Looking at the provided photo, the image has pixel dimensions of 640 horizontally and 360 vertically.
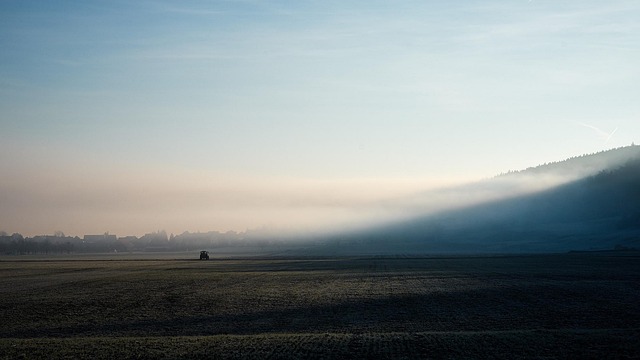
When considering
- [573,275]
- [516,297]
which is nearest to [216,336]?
[516,297]

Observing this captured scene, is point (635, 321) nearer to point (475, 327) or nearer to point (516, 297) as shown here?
point (475, 327)

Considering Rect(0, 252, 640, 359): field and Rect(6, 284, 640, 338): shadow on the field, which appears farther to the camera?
Rect(6, 284, 640, 338): shadow on the field

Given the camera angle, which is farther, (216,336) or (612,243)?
(612,243)

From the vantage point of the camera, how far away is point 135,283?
67000 millimetres

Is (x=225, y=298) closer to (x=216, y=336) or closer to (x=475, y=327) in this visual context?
(x=216, y=336)

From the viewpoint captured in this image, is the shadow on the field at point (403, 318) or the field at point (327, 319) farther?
the shadow on the field at point (403, 318)

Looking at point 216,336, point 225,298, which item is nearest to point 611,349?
point 216,336

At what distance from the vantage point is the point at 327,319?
37469mm

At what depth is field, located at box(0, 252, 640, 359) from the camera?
26750mm

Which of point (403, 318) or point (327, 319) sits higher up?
point (327, 319)

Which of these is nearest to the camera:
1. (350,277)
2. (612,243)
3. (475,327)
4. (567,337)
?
(567,337)

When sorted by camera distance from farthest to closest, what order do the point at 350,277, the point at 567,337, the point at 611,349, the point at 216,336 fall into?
the point at 350,277
the point at 216,336
the point at 567,337
the point at 611,349

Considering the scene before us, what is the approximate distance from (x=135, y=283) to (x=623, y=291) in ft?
155

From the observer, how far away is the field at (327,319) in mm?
26750
